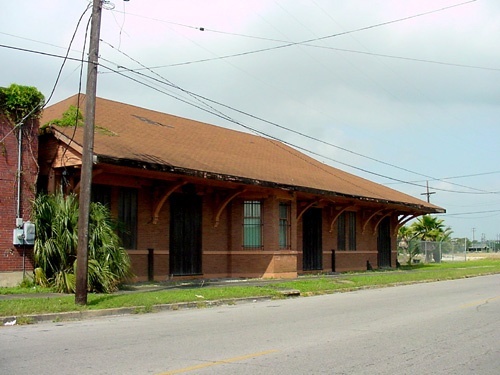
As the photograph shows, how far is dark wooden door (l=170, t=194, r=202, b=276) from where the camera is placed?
2270 cm

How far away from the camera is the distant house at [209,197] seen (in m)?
19.6

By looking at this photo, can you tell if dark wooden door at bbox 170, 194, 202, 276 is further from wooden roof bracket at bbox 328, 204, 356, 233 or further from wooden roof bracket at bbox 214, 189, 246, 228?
wooden roof bracket at bbox 328, 204, 356, 233

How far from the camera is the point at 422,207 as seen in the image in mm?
34750

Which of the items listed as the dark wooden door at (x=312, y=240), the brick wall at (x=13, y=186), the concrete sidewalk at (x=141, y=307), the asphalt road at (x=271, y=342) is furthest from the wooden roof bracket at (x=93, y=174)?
the dark wooden door at (x=312, y=240)

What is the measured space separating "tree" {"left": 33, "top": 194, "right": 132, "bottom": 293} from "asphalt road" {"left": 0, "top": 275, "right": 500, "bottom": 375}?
3284 mm

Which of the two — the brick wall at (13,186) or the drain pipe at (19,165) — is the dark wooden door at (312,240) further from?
the drain pipe at (19,165)

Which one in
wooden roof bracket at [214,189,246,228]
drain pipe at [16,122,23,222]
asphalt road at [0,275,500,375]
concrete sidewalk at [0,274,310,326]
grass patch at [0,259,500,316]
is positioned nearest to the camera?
asphalt road at [0,275,500,375]

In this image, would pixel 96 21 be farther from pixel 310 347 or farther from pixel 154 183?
pixel 310 347

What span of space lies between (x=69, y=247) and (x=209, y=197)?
741 centimetres

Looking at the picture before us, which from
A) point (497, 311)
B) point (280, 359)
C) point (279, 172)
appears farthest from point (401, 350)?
point (279, 172)

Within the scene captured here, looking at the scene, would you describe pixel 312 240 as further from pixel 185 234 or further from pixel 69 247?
pixel 69 247

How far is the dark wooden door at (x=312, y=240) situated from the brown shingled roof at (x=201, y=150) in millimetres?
1794

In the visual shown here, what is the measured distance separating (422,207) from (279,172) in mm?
12068

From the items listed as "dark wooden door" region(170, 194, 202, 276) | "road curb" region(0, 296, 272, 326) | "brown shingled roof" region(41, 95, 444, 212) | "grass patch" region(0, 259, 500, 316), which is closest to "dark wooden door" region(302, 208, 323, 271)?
"brown shingled roof" region(41, 95, 444, 212)
